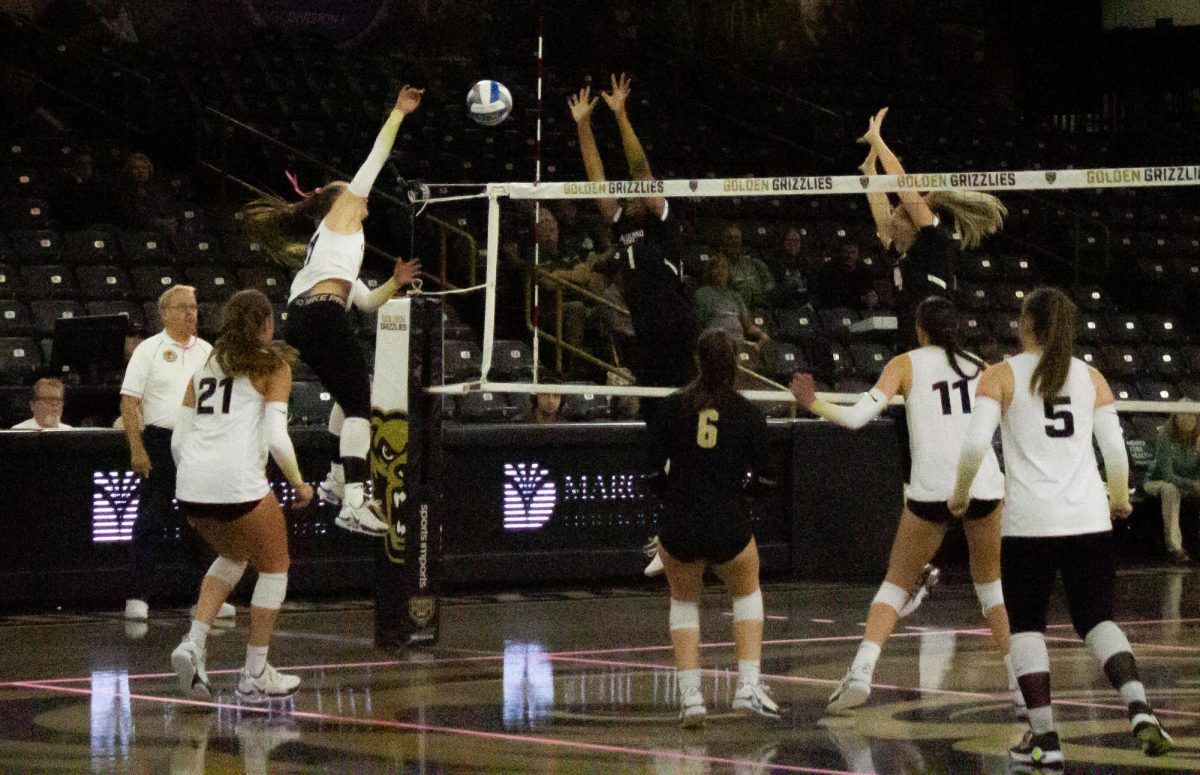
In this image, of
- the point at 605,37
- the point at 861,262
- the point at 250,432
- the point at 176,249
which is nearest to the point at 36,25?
the point at 176,249

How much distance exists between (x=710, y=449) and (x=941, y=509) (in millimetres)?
1093

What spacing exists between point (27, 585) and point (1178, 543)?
9.48m

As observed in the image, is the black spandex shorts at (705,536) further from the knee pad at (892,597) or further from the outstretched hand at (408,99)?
the outstretched hand at (408,99)

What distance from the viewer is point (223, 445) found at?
25.3ft

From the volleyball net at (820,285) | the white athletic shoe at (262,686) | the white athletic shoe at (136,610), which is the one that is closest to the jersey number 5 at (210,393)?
the white athletic shoe at (262,686)

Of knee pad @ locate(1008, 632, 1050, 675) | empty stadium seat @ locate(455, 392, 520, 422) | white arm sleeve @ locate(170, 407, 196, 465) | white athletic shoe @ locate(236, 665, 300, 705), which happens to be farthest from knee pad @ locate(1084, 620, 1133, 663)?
empty stadium seat @ locate(455, 392, 520, 422)

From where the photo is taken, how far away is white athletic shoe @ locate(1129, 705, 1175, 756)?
20.9ft

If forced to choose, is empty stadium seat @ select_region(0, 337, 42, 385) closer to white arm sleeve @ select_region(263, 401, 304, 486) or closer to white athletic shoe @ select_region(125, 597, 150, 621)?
white athletic shoe @ select_region(125, 597, 150, 621)

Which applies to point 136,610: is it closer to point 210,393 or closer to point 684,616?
point 210,393

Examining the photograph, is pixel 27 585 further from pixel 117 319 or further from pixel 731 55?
pixel 731 55

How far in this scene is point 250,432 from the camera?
777 centimetres

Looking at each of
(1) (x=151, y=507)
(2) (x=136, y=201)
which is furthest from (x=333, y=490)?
(2) (x=136, y=201)

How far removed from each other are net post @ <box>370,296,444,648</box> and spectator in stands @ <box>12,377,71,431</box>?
9.40ft

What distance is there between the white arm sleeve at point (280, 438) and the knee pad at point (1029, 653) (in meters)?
3.09
